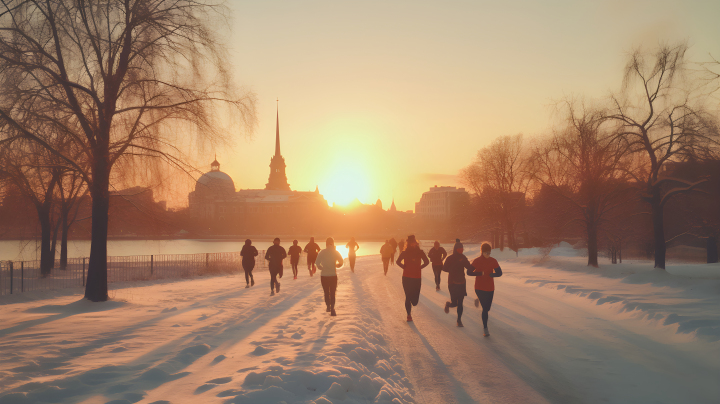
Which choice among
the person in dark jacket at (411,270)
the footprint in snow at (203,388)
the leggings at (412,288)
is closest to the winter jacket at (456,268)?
the person in dark jacket at (411,270)

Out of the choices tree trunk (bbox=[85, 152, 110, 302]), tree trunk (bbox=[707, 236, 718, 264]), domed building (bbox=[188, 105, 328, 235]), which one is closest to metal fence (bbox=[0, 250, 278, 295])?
tree trunk (bbox=[85, 152, 110, 302])

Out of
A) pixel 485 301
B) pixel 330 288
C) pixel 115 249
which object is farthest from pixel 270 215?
pixel 485 301

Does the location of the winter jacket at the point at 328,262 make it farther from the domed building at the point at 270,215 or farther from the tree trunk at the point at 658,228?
the domed building at the point at 270,215

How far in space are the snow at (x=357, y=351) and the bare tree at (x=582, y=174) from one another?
376 inches

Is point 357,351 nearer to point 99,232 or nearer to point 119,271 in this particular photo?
point 99,232

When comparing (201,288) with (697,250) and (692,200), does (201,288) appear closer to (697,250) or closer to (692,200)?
(692,200)

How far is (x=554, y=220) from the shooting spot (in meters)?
28.2

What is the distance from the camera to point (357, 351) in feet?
23.9

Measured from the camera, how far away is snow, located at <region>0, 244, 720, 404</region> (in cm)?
550

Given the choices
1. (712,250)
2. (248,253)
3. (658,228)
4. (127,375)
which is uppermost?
(658,228)

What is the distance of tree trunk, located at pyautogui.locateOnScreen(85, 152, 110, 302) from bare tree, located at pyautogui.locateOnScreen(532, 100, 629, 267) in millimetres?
19385

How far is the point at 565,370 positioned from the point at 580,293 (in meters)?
9.02

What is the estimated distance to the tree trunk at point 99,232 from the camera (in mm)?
12016

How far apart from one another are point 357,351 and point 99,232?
30.4ft
